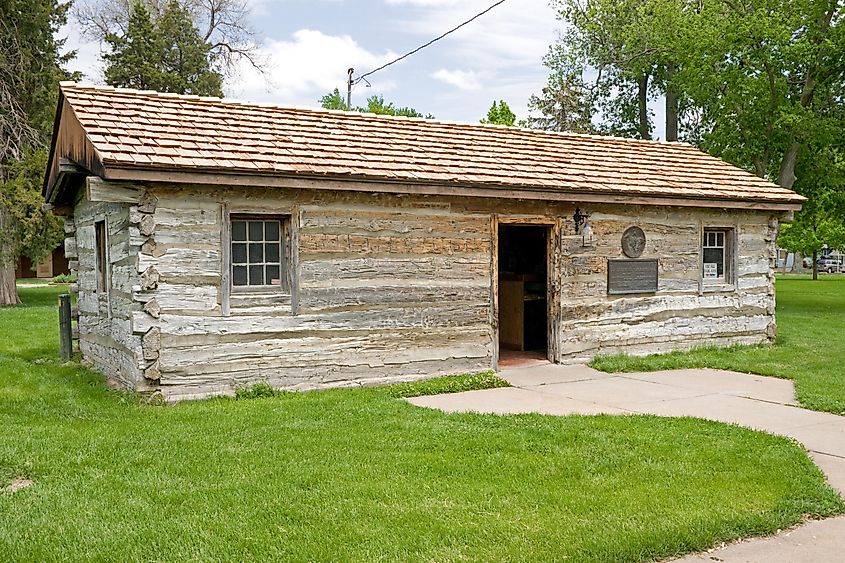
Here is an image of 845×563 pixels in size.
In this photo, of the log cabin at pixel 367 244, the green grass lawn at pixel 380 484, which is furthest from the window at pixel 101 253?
the green grass lawn at pixel 380 484

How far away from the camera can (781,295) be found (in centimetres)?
2900

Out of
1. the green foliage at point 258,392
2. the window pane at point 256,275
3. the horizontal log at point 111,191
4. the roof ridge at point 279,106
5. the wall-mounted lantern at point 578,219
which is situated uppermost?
the roof ridge at point 279,106

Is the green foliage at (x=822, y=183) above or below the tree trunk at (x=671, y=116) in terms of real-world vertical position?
below

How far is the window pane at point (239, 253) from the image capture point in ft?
30.5

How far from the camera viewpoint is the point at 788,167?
22844 mm

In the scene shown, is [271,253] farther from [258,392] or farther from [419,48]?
[419,48]

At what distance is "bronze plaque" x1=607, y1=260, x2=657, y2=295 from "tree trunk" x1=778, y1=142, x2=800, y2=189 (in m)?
12.5

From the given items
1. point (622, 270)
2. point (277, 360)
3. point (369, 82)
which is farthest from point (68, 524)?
point (369, 82)

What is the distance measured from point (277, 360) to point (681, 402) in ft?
15.1

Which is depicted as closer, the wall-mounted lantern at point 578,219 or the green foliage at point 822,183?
the wall-mounted lantern at point 578,219

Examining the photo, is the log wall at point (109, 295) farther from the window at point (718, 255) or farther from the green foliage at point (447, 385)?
the window at point (718, 255)

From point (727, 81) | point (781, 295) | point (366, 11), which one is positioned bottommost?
point (781, 295)

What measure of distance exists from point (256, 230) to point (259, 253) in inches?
10.8

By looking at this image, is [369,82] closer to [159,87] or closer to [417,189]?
[159,87]
